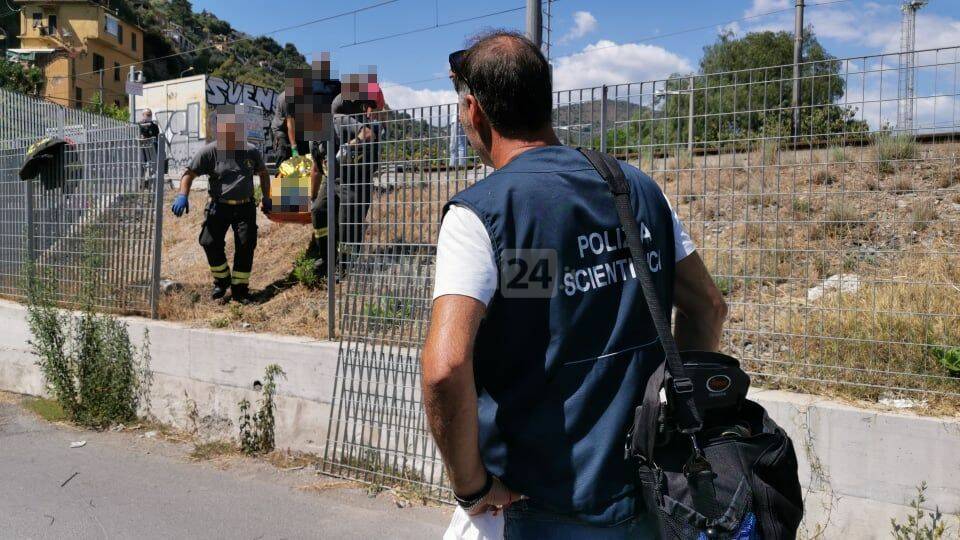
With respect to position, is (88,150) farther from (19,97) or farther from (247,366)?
(19,97)

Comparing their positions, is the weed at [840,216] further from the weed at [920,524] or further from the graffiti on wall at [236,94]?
the graffiti on wall at [236,94]

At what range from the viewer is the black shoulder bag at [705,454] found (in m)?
1.73

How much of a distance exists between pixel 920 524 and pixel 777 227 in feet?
5.44

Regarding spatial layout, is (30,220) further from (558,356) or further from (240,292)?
(558,356)

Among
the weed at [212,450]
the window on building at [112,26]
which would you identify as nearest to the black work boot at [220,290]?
the weed at [212,450]

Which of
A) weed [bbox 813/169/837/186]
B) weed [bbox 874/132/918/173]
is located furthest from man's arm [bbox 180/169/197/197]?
weed [bbox 874/132/918/173]

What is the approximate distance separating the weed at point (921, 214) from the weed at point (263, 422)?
14.0ft

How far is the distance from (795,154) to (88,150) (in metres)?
6.79

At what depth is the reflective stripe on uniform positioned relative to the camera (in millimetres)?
7508

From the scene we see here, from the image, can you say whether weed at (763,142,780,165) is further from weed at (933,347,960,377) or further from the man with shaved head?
the man with shaved head

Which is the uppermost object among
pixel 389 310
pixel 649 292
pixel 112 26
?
pixel 112 26

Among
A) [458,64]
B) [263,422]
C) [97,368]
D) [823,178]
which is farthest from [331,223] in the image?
[458,64]

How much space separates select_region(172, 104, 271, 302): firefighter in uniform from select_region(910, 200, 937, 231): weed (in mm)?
5566

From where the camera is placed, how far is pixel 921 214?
178 inches
